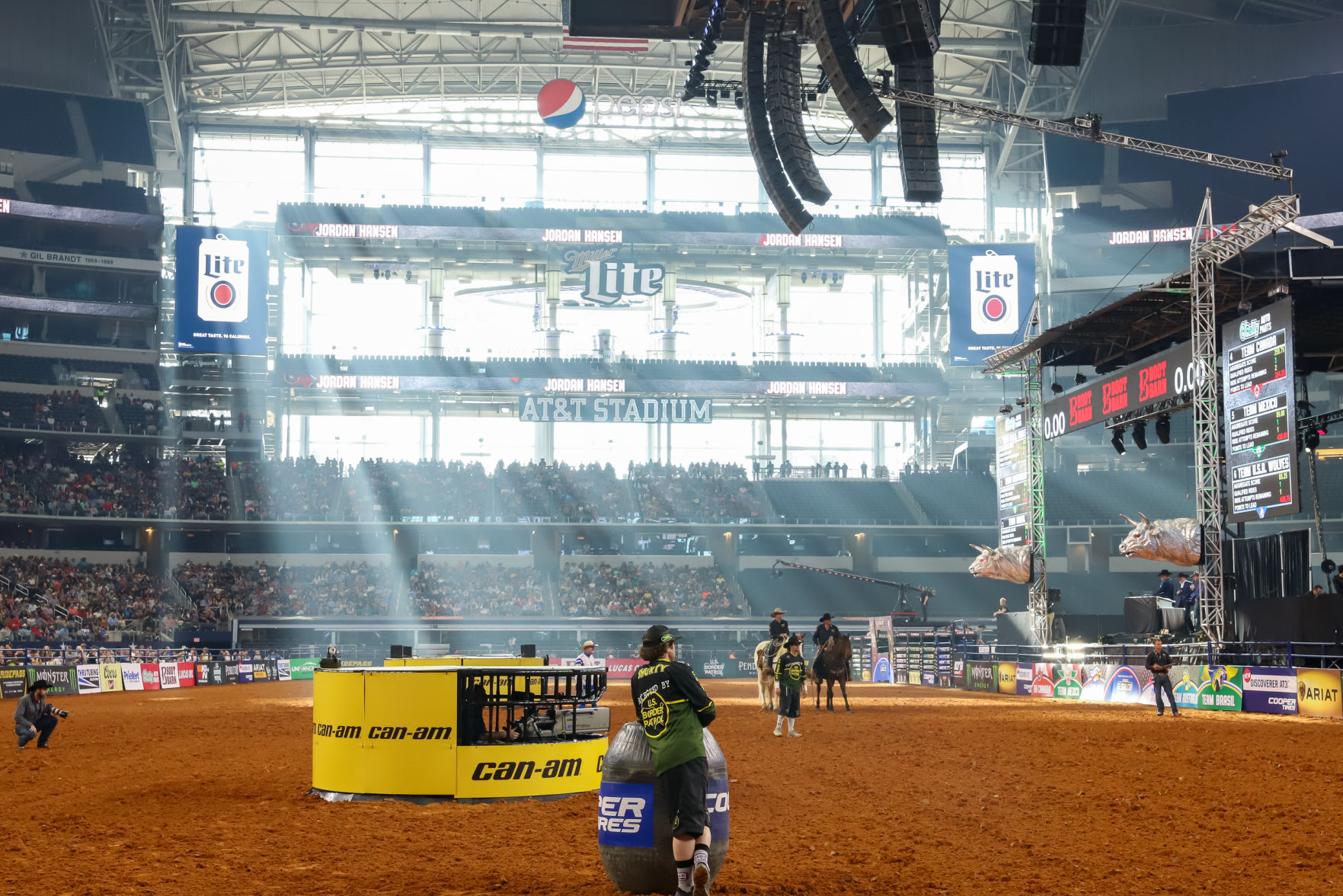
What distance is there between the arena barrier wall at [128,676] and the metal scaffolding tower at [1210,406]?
30.0 meters

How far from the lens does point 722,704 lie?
30.3 m

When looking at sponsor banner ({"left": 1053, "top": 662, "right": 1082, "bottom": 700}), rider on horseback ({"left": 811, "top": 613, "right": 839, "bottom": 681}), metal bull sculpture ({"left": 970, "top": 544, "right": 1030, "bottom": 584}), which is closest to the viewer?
rider on horseback ({"left": 811, "top": 613, "right": 839, "bottom": 681})

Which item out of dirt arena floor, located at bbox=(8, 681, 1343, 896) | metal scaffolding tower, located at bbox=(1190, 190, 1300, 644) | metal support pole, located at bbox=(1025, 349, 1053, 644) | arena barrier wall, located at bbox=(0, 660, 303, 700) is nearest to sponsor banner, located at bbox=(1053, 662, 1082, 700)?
metal support pole, located at bbox=(1025, 349, 1053, 644)

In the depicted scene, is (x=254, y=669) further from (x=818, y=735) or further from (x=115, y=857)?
(x=115, y=857)

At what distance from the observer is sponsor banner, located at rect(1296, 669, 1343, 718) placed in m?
23.2

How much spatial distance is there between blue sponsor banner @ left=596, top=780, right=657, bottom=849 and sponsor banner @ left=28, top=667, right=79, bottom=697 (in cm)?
3303

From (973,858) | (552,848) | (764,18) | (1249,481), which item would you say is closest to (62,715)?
(552,848)

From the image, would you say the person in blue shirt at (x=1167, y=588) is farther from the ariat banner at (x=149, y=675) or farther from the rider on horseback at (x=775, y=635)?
the ariat banner at (x=149, y=675)

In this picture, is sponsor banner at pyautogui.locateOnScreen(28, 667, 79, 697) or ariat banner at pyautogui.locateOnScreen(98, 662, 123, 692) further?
ariat banner at pyautogui.locateOnScreen(98, 662, 123, 692)

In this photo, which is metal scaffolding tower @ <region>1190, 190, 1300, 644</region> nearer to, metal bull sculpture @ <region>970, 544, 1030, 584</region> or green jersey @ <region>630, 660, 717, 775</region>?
metal bull sculpture @ <region>970, 544, 1030, 584</region>

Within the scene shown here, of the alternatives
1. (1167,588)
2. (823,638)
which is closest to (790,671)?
(823,638)

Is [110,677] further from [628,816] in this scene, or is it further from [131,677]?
[628,816]

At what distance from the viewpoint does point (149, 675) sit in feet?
137

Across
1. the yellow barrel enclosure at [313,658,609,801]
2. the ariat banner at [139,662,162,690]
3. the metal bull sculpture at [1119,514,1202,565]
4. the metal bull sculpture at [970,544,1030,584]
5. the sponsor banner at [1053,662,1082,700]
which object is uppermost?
the metal bull sculpture at [1119,514,1202,565]
